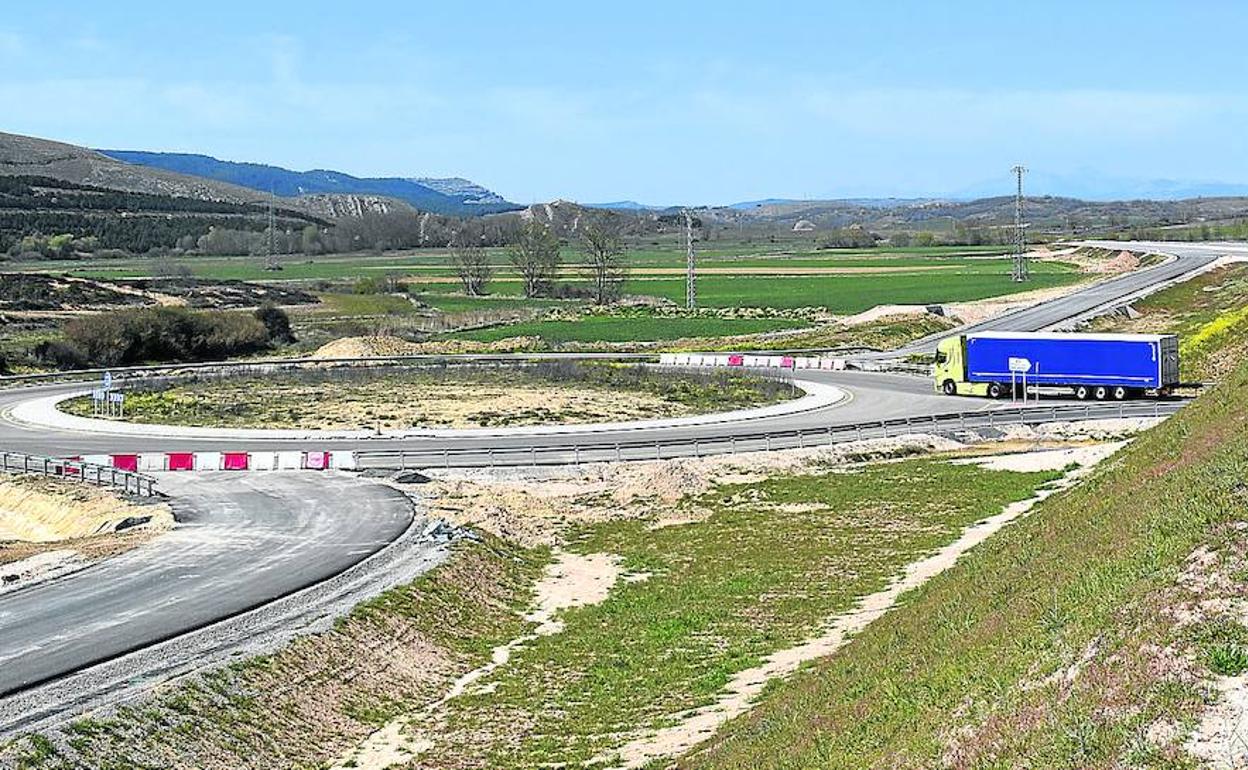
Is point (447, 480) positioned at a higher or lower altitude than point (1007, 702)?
lower

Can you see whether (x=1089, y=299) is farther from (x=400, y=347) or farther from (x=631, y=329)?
(x=400, y=347)

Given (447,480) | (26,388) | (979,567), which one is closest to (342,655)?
(979,567)

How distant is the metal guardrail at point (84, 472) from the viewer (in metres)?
46.7

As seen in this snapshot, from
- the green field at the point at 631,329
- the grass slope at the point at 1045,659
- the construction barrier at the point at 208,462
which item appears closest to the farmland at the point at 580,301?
the green field at the point at 631,329

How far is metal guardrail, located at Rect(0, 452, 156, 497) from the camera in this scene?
1839 inches

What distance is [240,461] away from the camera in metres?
50.9

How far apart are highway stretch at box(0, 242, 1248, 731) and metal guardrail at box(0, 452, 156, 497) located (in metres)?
1.19

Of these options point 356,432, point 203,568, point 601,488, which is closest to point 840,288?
point 356,432

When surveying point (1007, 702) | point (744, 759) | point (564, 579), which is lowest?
point (564, 579)

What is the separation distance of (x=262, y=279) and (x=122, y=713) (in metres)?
161

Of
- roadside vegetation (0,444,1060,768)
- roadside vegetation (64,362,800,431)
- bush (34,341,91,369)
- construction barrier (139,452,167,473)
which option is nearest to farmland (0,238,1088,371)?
bush (34,341,91,369)

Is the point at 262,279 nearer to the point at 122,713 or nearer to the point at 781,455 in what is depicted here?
the point at 781,455

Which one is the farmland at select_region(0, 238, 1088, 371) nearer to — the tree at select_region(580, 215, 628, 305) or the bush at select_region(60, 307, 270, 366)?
the tree at select_region(580, 215, 628, 305)

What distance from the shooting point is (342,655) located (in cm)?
2748
